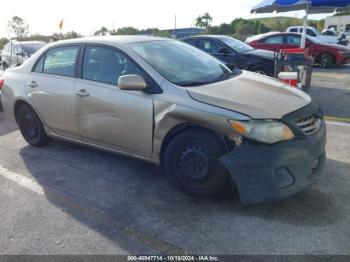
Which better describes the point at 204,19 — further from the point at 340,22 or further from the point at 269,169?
the point at 269,169

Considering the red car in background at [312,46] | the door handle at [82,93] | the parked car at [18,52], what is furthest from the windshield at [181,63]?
the parked car at [18,52]

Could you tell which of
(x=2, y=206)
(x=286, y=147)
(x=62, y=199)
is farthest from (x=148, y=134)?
(x=2, y=206)

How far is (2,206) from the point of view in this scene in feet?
11.0

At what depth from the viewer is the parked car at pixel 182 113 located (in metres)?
2.84

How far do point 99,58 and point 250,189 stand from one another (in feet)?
7.60

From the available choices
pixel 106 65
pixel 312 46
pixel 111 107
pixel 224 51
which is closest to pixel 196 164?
pixel 111 107

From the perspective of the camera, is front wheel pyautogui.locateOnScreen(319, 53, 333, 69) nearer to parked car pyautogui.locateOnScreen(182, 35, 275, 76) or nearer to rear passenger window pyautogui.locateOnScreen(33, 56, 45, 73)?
parked car pyautogui.locateOnScreen(182, 35, 275, 76)

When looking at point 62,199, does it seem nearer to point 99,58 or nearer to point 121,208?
point 121,208

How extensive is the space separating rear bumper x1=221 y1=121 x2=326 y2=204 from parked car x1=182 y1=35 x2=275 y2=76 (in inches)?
215

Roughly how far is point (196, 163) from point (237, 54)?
6.06 metres

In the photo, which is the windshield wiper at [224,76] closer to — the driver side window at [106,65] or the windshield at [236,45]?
the driver side window at [106,65]

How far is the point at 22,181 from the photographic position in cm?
390

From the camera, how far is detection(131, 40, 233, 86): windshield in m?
3.50

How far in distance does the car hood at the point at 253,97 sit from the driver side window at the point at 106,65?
829 millimetres
